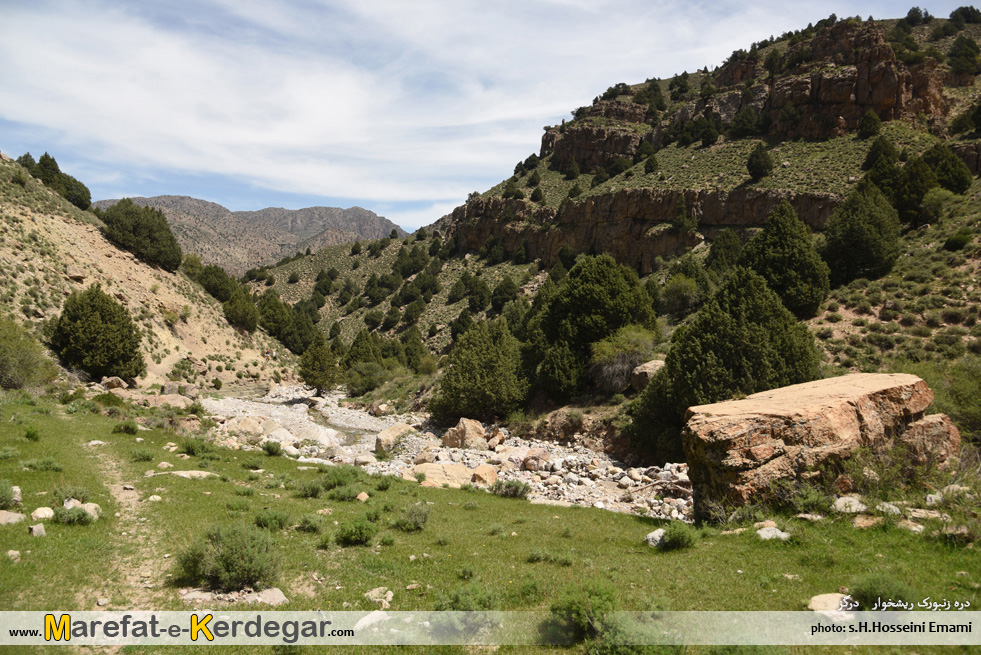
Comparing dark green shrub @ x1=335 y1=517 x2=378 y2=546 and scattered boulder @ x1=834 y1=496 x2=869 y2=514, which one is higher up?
scattered boulder @ x1=834 y1=496 x2=869 y2=514

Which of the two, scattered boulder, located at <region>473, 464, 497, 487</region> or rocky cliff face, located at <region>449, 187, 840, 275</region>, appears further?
rocky cliff face, located at <region>449, 187, 840, 275</region>


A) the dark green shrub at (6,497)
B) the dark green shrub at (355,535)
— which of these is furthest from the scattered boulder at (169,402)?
the dark green shrub at (355,535)

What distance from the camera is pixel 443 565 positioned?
27.8 feet

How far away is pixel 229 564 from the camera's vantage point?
684cm

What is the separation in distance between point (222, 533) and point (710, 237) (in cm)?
6449

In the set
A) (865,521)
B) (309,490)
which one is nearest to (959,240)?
(865,521)

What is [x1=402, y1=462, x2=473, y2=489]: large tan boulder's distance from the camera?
18.2 metres

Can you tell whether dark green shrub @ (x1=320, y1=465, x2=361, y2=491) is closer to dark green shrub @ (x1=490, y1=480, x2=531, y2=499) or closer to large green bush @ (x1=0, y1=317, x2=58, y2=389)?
dark green shrub @ (x1=490, y1=480, x2=531, y2=499)

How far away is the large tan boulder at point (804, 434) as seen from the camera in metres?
9.83

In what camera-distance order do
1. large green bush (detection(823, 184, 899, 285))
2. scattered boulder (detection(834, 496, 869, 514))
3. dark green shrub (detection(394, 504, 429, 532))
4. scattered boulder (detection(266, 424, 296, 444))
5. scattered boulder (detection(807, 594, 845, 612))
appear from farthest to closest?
large green bush (detection(823, 184, 899, 285)) → scattered boulder (detection(266, 424, 296, 444)) → dark green shrub (detection(394, 504, 429, 532)) → scattered boulder (detection(834, 496, 869, 514)) → scattered boulder (detection(807, 594, 845, 612))

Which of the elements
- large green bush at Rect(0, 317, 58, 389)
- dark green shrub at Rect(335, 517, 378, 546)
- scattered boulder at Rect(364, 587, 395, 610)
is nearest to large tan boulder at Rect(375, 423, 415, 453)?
dark green shrub at Rect(335, 517, 378, 546)

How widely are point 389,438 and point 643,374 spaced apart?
49.8 feet

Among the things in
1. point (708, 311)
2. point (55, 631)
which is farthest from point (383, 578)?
point (708, 311)

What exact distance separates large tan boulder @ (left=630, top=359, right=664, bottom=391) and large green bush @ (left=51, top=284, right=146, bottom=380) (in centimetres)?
3384
